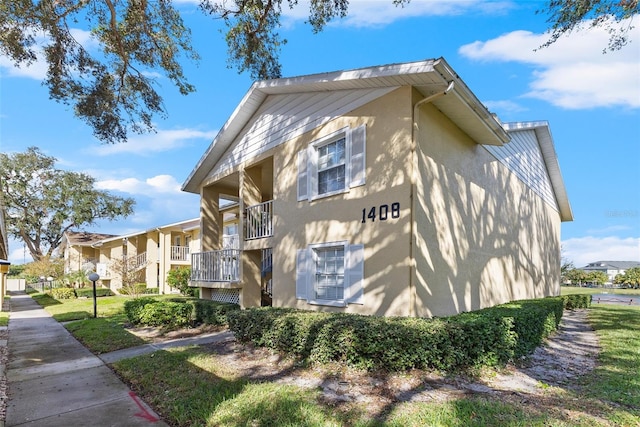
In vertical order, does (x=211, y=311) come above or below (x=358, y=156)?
below

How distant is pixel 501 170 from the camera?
12.2 meters

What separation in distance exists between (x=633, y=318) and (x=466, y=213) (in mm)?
Answer: 9843

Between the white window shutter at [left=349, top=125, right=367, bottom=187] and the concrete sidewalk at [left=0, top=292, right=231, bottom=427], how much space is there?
5.36 meters

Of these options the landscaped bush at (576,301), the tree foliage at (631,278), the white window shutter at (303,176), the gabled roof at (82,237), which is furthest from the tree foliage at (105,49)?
the tree foliage at (631,278)

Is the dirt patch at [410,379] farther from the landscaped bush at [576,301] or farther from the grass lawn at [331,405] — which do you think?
the landscaped bush at [576,301]

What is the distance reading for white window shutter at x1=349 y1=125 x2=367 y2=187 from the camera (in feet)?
27.7

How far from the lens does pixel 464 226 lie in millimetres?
9367

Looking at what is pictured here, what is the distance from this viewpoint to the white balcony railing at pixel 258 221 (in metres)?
11.7

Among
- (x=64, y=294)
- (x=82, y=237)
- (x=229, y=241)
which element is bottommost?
(x=64, y=294)

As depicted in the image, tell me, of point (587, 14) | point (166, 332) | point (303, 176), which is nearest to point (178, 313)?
point (166, 332)

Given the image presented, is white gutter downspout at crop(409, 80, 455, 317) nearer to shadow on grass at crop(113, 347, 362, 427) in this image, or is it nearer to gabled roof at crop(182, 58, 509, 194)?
gabled roof at crop(182, 58, 509, 194)

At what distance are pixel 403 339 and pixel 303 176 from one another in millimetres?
5421

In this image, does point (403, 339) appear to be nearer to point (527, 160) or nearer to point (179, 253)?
point (527, 160)

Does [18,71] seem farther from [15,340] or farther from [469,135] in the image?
[469,135]
